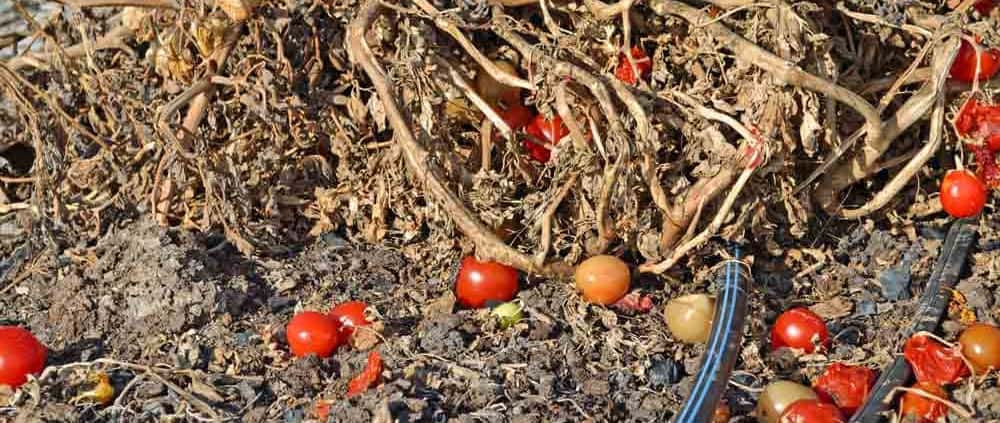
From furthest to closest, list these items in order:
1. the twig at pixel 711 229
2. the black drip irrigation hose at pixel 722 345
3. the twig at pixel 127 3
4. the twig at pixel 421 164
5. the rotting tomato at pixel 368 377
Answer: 1. the twig at pixel 127 3
2. the twig at pixel 421 164
3. the twig at pixel 711 229
4. the rotting tomato at pixel 368 377
5. the black drip irrigation hose at pixel 722 345

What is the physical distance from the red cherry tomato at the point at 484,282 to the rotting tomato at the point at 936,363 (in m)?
1.06

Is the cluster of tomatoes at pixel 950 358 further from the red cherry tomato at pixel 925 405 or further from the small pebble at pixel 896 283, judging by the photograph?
the small pebble at pixel 896 283

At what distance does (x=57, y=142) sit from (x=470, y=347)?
5.22 ft

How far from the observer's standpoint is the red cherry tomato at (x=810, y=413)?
265 centimetres

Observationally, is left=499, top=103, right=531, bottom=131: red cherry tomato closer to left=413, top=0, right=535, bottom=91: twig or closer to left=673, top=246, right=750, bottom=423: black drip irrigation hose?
left=413, top=0, right=535, bottom=91: twig

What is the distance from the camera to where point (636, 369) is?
2.96 m

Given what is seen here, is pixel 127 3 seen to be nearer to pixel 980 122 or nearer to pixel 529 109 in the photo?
pixel 529 109

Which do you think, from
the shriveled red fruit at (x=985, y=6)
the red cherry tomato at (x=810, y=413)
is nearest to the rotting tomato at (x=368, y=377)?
the red cherry tomato at (x=810, y=413)

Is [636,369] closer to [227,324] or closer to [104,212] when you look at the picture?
[227,324]

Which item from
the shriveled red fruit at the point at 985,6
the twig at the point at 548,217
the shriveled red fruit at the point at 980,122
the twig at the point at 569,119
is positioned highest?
the shriveled red fruit at the point at 985,6

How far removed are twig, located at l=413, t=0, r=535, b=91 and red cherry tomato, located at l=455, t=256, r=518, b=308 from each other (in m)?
0.50

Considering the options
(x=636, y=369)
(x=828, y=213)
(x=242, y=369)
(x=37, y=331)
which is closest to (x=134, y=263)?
(x=37, y=331)

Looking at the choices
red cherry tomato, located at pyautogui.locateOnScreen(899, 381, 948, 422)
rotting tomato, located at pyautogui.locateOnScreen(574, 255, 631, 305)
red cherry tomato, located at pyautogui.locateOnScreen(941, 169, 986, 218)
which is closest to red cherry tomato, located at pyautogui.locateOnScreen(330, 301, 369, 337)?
rotting tomato, located at pyautogui.locateOnScreen(574, 255, 631, 305)

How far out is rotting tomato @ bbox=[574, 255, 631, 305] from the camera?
3.11 m
